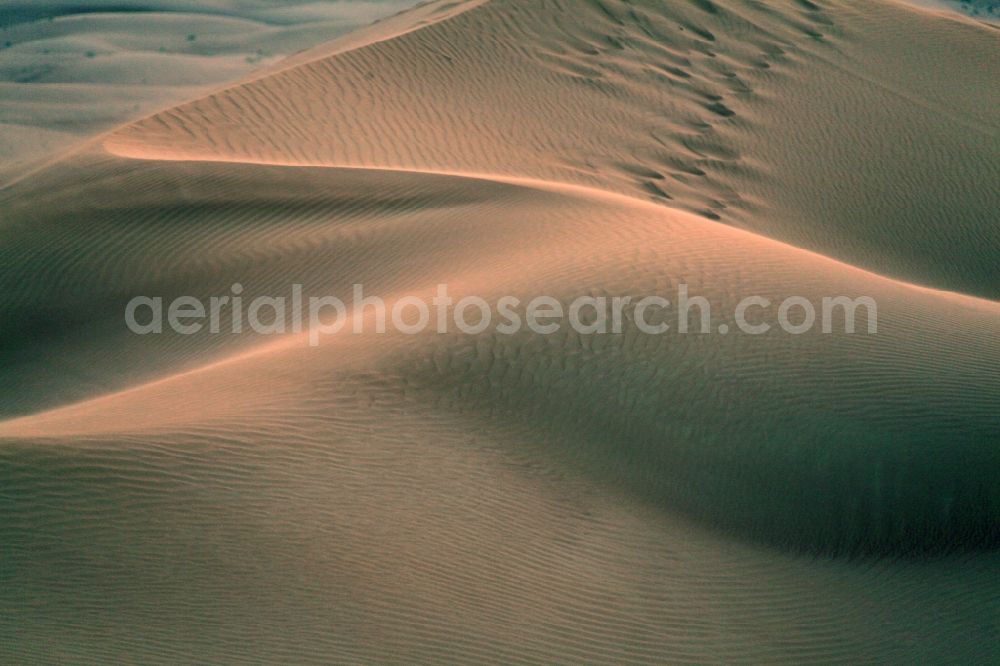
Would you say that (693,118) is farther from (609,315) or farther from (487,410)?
(487,410)

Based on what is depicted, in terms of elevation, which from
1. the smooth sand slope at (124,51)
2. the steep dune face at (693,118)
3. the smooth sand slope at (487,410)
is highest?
the smooth sand slope at (124,51)

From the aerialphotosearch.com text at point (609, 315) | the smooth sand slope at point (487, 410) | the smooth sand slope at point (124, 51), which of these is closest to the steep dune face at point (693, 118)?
the smooth sand slope at point (487, 410)

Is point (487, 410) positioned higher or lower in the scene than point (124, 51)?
lower

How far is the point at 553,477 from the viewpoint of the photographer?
6023 millimetres

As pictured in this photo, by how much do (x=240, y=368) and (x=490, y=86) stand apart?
7.84 metres

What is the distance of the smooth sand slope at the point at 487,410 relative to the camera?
479 centimetres

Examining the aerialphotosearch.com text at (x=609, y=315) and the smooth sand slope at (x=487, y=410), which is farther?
the aerialphotosearch.com text at (x=609, y=315)

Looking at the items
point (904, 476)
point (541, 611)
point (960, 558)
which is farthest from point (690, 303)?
point (541, 611)

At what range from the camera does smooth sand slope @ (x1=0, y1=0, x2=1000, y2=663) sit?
4.79 metres

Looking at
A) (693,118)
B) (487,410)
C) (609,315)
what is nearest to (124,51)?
(693,118)

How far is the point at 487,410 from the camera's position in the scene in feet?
21.3

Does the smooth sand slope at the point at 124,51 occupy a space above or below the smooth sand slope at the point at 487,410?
above

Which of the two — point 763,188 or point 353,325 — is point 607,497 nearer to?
point 353,325

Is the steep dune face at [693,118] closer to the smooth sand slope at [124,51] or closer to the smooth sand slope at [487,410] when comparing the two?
the smooth sand slope at [487,410]
